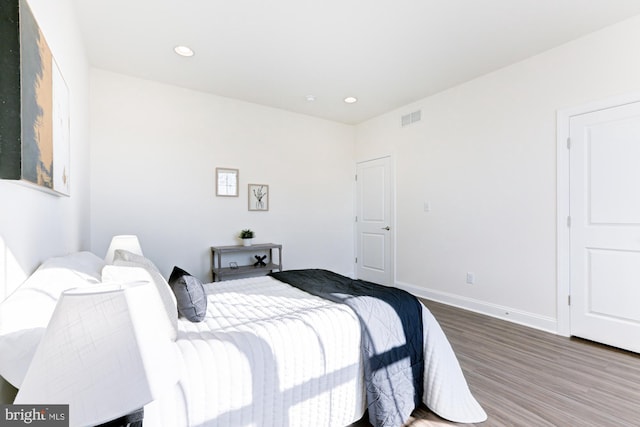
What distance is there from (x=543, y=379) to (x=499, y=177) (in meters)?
2.04

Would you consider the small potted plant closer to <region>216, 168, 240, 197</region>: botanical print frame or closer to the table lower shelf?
the table lower shelf

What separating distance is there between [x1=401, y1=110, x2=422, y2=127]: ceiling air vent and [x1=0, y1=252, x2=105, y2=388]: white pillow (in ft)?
13.6

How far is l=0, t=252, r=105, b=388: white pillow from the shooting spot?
2.29 feet

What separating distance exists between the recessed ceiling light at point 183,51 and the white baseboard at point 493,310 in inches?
155

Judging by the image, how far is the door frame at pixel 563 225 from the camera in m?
2.82

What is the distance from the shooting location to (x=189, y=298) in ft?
5.07

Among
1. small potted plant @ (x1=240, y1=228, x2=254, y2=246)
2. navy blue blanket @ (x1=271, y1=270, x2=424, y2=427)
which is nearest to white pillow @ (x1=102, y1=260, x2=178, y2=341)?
navy blue blanket @ (x1=271, y1=270, x2=424, y2=427)

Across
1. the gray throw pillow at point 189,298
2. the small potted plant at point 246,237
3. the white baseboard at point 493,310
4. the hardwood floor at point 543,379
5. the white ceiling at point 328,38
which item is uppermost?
the white ceiling at point 328,38

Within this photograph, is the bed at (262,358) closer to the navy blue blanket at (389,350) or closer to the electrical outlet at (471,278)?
the navy blue blanket at (389,350)

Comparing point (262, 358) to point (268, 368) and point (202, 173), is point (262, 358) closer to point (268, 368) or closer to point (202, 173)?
point (268, 368)

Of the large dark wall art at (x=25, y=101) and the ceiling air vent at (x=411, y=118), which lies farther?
the ceiling air vent at (x=411, y=118)

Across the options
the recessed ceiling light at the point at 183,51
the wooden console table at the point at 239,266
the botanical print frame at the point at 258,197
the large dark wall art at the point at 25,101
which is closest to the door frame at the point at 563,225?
the wooden console table at the point at 239,266

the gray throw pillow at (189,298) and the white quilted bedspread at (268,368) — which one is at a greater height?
the gray throw pillow at (189,298)

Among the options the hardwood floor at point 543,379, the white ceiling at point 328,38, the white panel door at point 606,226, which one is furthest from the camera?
the white panel door at point 606,226
